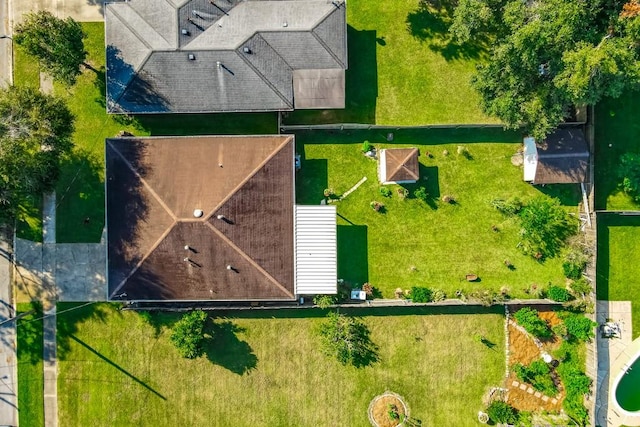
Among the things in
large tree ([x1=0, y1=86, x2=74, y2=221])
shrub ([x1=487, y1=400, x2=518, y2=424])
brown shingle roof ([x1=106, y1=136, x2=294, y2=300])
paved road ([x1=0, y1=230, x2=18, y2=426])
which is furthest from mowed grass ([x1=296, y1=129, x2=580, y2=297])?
paved road ([x1=0, y1=230, x2=18, y2=426])

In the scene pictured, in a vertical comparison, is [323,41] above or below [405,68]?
above

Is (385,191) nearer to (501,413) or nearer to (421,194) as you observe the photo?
(421,194)

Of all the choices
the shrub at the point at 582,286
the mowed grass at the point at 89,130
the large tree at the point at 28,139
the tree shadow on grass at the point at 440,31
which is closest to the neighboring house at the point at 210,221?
the mowed grass at the point at 89,130

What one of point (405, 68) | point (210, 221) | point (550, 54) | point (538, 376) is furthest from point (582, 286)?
point (210, 221)

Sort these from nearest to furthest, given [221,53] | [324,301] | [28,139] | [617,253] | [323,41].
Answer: [28,139], [221,53], [323,41], [324,301], [617,253]

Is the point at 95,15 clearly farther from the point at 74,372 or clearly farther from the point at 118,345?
the point at 74,372

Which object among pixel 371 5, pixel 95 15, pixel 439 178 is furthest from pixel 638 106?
pixel 95 15

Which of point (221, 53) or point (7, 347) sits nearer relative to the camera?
point (221, 53)
